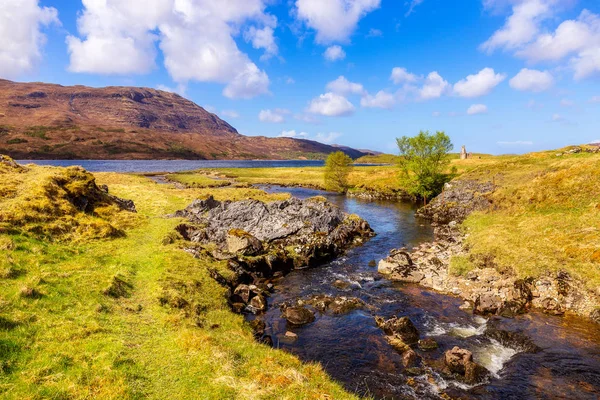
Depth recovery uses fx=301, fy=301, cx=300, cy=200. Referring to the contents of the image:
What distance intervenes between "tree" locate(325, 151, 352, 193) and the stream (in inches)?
3120

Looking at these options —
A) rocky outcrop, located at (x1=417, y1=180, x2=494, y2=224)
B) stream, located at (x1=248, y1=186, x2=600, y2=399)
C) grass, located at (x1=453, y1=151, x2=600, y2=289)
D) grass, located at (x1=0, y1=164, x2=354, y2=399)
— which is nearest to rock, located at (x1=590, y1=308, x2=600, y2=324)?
stream, located at (x1=248, y1=186, x2=600, y2=399)

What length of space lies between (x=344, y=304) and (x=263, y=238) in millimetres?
17490

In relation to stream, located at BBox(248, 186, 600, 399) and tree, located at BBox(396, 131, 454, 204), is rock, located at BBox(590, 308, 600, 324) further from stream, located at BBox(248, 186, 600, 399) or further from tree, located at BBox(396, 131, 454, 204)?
tree, located at BBox(396, 131, 454, 204)

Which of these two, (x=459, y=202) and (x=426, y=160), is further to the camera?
(x=426, y=160)

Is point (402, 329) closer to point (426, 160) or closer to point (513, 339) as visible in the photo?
point (513, 339)

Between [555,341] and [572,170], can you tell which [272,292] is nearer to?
[555,341]

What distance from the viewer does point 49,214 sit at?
1070 inches

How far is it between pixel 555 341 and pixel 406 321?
984 centimetres

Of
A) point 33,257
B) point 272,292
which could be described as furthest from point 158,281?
point 272,292

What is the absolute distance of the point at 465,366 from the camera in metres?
17.8

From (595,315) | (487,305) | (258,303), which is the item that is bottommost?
(258,303)

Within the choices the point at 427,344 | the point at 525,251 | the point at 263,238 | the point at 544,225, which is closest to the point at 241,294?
the point at 263,238

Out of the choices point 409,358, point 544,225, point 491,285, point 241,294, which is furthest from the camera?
point 544,225

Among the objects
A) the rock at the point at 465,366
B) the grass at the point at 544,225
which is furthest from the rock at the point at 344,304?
the grass at the point at 544,225
